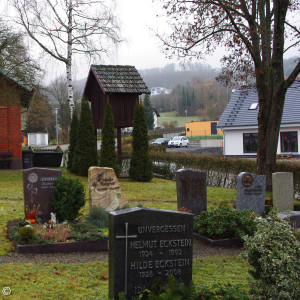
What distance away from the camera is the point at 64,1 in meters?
25.6

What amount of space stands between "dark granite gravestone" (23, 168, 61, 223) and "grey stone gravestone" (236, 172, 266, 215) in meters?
5.35

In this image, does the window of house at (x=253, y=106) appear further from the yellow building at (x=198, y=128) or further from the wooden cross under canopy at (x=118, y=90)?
the yellow building at (x=198, y=128)

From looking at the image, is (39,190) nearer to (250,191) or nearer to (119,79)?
(250,191)

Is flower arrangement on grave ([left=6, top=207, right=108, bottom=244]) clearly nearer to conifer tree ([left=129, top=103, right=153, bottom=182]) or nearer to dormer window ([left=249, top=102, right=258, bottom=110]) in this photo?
conifer tree ([left=129, top=103, right=153, bottom=182])

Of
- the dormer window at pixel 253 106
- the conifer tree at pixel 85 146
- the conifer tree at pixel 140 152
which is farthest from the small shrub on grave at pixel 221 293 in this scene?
the dormer window at pixel 253 106

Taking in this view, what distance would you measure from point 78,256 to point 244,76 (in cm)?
1328

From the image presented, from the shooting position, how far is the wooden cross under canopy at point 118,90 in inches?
922

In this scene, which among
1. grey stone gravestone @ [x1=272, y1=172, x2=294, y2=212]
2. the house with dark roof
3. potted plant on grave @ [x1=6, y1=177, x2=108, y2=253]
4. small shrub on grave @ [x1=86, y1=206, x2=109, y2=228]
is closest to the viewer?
potted plant on grave @ [x1=6, y1=177, x2=108, y2=253]

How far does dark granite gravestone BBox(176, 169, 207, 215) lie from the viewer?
37.9ft

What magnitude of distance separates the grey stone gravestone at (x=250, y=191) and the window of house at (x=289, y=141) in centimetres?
2615

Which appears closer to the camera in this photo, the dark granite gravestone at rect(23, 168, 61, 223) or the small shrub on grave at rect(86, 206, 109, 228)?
the small shrub on grave at rect(86, 206, 109, 228)

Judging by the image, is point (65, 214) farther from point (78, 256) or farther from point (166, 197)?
point (166, 197)

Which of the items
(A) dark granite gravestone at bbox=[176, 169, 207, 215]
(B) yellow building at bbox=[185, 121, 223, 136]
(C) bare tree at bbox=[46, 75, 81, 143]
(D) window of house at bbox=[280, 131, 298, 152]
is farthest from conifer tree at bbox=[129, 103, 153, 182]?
(B) yellow building at bbox=[185, 121, 223, 136]

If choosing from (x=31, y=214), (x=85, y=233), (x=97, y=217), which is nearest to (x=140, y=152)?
(x=97, y=217)
